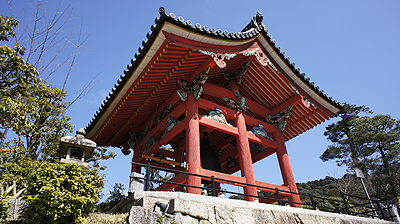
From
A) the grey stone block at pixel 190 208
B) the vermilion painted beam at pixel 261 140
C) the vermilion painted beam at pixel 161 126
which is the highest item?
the vermilion painted beam at pixel 161 126

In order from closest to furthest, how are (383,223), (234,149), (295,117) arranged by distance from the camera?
(383,223), (295,117), (234,149)

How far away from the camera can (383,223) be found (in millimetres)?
7812

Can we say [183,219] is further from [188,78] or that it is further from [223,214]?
[188,78]

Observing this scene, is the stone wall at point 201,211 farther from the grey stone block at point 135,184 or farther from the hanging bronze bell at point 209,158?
the hanging bronze bell at point 209,158

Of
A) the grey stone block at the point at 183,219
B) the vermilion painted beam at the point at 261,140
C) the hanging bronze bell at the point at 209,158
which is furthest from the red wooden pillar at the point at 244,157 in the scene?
the grey stone block at the point at 183,219

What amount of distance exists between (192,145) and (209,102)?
1.99 meters

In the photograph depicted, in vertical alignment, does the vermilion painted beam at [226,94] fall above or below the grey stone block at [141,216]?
above

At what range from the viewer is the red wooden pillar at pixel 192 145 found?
6.34 m

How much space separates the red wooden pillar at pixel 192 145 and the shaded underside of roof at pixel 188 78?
1.21 m

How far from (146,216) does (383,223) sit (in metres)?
7.64

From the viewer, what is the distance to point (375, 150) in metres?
21.1

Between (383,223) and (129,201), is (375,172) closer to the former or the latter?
(383,223)

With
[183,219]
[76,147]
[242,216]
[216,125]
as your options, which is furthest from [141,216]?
[216,125]

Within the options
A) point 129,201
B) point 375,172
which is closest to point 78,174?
point 129,201
